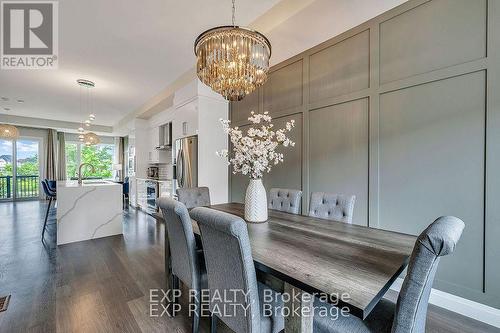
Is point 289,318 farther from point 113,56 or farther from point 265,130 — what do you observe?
point 113,56

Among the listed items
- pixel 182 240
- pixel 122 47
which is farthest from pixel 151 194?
pixel 182 240

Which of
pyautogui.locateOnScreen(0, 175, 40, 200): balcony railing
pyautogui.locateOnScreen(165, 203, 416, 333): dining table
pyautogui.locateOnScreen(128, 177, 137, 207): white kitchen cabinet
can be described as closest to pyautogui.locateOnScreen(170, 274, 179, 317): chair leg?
pyautogui.locateOnScreen(165, 203, 416, 333): dining table

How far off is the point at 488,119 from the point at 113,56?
4666mm

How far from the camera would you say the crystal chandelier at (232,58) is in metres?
1.81

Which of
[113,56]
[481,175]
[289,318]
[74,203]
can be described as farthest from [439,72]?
[74,203]

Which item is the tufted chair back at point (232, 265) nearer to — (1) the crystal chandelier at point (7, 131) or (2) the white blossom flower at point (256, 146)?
(2) the white blossom flower at point (256, 146)

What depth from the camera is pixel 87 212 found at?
3768mm

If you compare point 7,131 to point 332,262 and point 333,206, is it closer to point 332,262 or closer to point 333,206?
Result: point 333,206

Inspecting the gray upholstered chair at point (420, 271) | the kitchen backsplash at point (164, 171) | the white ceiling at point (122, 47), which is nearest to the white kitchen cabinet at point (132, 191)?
the kitchen backsplash at point (164, 171)

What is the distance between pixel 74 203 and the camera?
3.63m

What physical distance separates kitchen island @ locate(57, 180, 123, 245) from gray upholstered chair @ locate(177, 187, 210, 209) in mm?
2150

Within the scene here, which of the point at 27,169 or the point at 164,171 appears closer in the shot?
the point at 164,171

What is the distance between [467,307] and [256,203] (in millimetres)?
1943

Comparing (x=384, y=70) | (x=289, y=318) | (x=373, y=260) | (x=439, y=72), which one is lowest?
(x=289, y=318)
